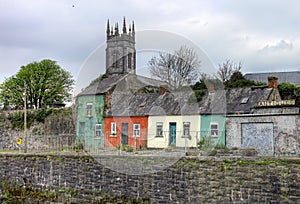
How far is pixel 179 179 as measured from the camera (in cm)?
1370

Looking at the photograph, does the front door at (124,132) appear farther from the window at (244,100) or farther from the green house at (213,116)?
the window at (244,100)

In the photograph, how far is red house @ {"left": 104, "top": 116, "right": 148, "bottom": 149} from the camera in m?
26.3

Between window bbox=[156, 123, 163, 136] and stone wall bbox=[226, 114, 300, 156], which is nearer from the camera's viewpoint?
stone wall bbox=[226, 114, 300, 156]

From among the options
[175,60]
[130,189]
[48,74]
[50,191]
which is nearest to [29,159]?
[50,191]

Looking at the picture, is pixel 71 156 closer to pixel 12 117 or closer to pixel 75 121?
pixel 75 121

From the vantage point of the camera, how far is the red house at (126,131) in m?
26.3

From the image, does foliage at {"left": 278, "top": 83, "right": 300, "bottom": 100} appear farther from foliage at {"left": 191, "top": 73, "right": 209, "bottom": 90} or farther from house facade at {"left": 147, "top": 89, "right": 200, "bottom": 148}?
house facade at {"left": 147, "top": 89, "right": 200, "bottom": 148}

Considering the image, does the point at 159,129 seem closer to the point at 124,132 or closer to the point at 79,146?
the point at 124,132

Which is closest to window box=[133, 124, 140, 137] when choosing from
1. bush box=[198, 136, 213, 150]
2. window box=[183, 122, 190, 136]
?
window box=[183, 122, 190, 136]

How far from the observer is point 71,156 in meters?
16.8

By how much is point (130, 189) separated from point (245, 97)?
1240 centimetres

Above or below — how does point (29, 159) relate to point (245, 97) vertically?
below

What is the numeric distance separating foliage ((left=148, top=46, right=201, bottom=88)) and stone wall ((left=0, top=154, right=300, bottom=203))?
5.41 metres

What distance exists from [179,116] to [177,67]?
428cm
